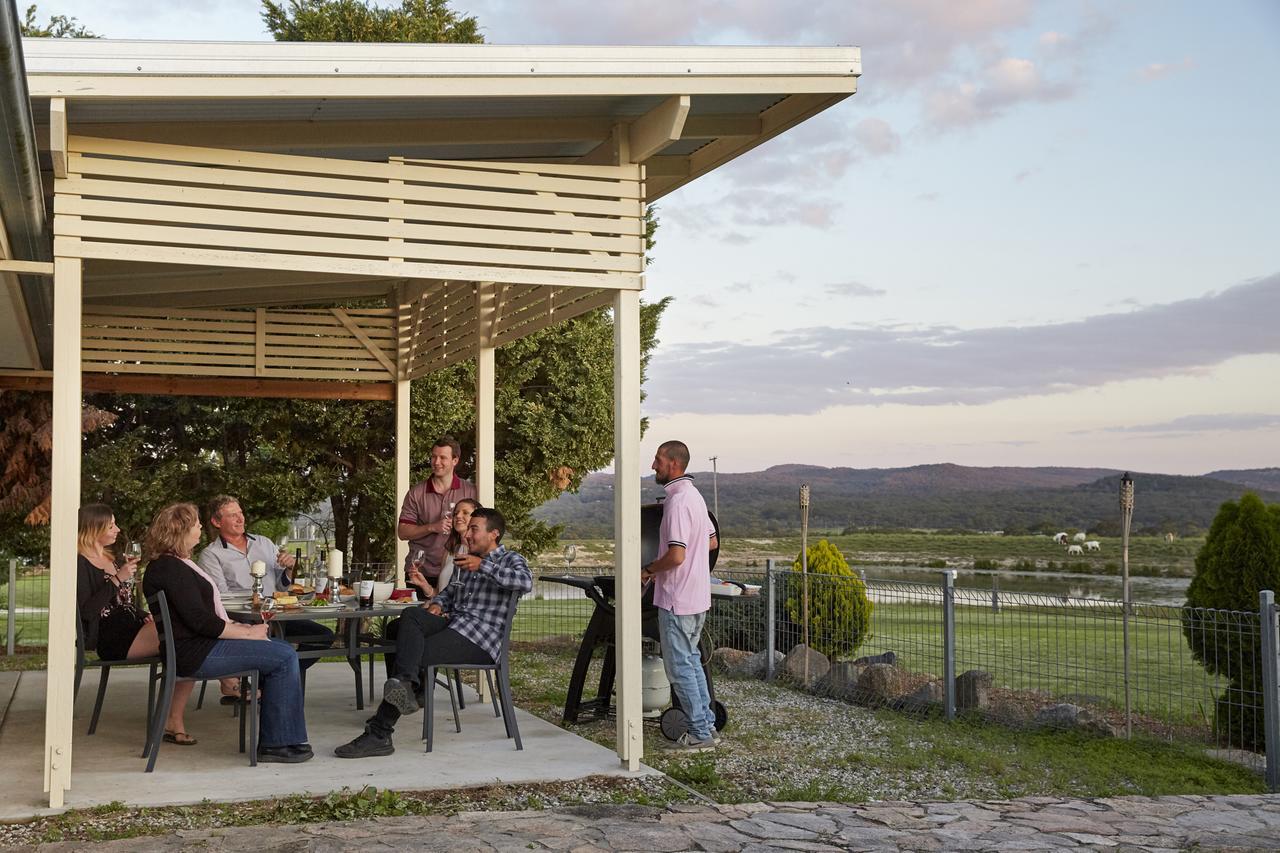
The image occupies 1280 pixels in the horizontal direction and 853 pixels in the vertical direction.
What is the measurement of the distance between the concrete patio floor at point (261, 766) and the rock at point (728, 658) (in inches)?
113

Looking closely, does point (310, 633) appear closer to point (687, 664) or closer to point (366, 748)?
point (366, 748)

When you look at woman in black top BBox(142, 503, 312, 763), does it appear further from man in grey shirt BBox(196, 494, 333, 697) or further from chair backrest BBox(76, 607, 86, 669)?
man in grey shirt BBox(196, 494, 333, 697)

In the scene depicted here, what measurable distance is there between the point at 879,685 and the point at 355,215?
4.92 metres

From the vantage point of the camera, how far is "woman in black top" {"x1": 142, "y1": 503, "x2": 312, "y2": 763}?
5.50 metres

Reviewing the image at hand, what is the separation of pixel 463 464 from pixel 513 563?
8.80 meters

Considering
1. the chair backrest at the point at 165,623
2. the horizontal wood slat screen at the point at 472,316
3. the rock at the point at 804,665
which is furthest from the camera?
the rock at the point at 804,665

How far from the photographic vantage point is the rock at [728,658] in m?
9.88

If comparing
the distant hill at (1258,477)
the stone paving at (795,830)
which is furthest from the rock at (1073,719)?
the distant hill at (1258,477)

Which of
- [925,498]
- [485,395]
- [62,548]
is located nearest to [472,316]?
[485,395]

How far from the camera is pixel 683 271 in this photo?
17484 mm

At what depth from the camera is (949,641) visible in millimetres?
7707

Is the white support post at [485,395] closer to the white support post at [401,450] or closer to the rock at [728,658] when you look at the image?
the white support post at [401,450]

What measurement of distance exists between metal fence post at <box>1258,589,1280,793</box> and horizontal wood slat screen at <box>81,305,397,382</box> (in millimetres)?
6329

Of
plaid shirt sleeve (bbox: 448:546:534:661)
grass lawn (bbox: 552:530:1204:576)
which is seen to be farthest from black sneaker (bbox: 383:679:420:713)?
grass lawn (bbox: 552:530:1204:576)
